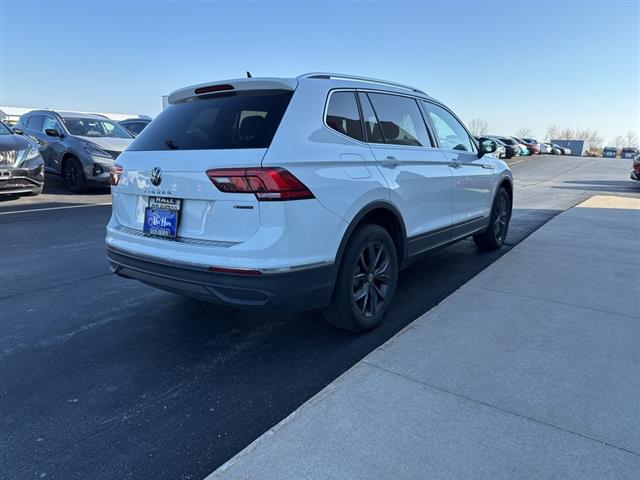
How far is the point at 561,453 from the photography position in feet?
7.32

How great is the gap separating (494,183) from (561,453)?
4.27 meters

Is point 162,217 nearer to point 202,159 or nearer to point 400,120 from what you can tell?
point 202,159

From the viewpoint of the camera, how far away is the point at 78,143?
10.4 meters

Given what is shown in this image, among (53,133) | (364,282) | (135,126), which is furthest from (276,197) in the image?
(135,126)

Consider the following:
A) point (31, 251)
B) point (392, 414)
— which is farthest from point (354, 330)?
point (31, 251)

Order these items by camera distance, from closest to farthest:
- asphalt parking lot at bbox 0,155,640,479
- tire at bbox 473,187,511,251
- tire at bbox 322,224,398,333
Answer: asphalt parking lot at bbox 0,155,640,479 → tire at bbox 322,224,398,333 → tire at bbox 473,187,511,251

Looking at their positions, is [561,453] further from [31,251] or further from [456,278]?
[31,251]

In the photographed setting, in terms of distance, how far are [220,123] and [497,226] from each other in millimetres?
4538

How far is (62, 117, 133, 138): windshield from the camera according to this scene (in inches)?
430

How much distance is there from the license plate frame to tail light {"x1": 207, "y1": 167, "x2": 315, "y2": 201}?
407 mm

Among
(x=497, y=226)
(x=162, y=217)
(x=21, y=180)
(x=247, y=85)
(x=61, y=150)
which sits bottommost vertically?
(x=497, y=226)

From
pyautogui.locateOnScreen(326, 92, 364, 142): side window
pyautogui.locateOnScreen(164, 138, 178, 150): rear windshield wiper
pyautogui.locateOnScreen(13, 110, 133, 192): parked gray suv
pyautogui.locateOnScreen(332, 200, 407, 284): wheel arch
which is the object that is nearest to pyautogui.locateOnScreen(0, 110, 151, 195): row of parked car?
pyautogui.locateOnScreen(13, 110, 133, 192): parked gray suv

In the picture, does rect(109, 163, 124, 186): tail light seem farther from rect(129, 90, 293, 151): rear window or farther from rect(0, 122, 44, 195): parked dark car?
rect(0, 122, 44, 195): parked dark car

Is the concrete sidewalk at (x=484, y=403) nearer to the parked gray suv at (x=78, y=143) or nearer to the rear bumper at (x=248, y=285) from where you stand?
the rear bumper at (x=248, y=285)
